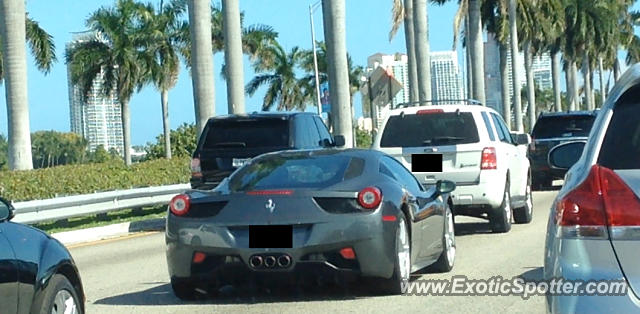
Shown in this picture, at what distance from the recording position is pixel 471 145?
621 inches

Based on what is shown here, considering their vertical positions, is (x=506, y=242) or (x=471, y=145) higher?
(x=471, y=145)

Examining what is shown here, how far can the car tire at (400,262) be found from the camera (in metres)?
10.1

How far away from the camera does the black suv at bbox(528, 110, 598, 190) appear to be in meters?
26.5

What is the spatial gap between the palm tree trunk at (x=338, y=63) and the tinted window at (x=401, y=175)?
16846mm

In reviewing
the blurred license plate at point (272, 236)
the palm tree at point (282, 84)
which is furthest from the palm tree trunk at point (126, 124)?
the blurred license plate at point (272, 236)

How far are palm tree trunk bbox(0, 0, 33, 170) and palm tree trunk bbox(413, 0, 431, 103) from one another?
15.0 meters

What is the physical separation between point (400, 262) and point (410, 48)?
35.0 metres

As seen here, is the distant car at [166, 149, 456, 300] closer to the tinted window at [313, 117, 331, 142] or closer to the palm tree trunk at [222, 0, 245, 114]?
the tinted window at [313, 117, 331, 142]

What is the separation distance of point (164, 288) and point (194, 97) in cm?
1548

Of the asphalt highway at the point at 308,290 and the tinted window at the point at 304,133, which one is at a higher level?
the tinted window at the point at 304,133

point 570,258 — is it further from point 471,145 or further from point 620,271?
point 471,145

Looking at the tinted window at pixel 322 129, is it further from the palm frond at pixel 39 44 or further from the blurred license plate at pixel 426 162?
the palm frond at pixel 39 44

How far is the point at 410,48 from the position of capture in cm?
4462

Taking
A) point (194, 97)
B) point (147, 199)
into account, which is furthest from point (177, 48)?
point (147, 199)
